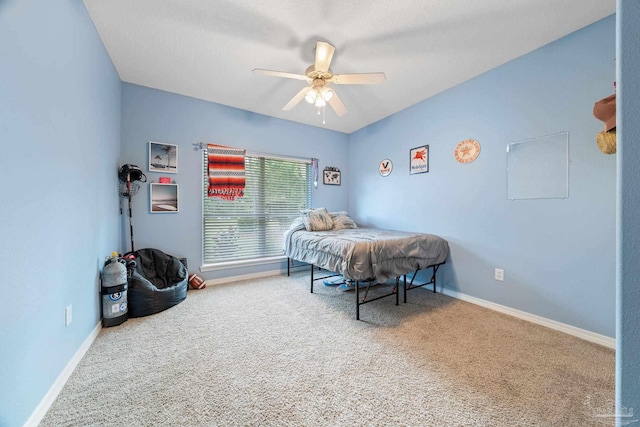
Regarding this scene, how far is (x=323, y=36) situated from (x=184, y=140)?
222cm

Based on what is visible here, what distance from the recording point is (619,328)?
1.91 ft

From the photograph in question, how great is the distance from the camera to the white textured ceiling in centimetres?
179

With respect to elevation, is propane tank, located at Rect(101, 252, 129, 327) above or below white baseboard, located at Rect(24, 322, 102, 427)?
above

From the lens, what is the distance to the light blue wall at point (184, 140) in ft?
9.52

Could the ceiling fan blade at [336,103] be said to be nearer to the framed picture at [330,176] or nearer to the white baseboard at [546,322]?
the framed picture at [330,176]

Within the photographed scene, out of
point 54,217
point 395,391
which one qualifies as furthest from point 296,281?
point 54,217

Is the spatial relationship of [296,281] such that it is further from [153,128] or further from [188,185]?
[153,128]

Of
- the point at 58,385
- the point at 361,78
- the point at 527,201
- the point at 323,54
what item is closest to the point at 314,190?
the point at 361,78

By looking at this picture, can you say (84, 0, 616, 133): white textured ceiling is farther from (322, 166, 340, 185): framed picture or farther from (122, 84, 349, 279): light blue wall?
(322, 166, 340, 185): framed picture

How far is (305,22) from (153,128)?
229 cm

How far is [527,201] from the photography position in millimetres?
2328

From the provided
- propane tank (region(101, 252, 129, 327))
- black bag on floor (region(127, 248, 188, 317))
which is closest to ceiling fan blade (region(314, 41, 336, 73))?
propane tank (region(101, 252, 129, 327))

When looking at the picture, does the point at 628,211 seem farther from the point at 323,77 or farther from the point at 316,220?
the point at 316,220

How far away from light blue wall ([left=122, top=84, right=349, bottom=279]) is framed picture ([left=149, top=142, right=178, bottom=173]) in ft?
0.18
